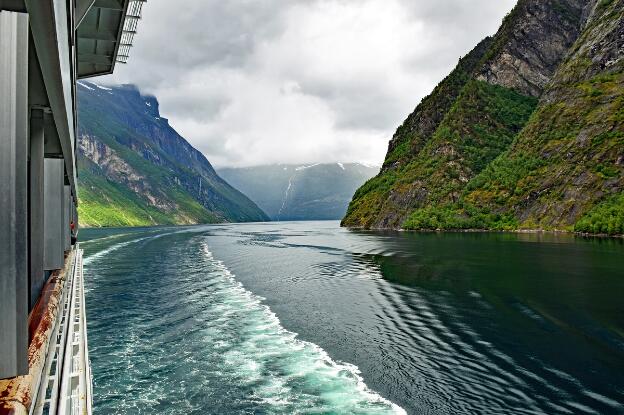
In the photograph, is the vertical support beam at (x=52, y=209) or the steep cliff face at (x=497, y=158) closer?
the vertical support beam at (x=52, y=209)

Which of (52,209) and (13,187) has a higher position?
(52,209)

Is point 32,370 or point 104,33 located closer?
point 32,370

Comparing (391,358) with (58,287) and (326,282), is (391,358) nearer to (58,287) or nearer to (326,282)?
(58,287)

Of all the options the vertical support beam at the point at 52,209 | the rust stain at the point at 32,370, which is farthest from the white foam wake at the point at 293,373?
the rust stain at the point at 32,370

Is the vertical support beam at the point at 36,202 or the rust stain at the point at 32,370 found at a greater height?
the vertical support beam at the point at 36,202

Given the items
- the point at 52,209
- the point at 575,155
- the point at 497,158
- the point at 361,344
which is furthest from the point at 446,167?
the point at 52,209

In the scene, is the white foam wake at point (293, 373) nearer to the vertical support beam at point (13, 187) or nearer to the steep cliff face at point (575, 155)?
the vertical support beam at point (13, 187)

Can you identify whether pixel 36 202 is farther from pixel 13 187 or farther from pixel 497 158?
pixel 497 158
